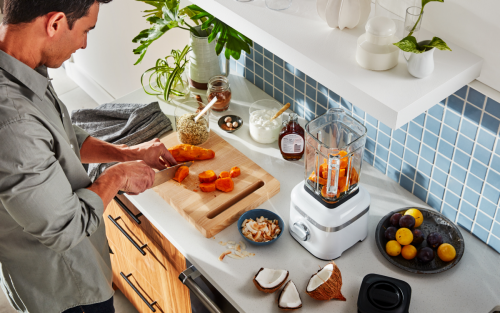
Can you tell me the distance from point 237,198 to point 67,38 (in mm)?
758

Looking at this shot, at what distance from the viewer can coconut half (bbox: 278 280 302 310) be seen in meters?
1.32

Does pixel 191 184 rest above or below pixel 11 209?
below

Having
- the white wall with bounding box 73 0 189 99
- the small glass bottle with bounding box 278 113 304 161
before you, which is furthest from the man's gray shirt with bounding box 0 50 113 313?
the white wall with bounding box 73 0 189 99

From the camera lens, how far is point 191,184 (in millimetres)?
1712

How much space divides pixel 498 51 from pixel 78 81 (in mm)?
3593

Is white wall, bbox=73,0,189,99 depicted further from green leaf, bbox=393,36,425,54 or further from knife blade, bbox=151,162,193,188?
green leaf, bbox=393,36,425,54

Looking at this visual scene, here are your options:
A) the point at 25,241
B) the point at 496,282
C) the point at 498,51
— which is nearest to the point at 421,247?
the point at 496,282

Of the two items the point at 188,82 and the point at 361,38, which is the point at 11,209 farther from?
the point at 188,82

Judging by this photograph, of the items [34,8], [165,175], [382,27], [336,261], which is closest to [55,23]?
[34,8]

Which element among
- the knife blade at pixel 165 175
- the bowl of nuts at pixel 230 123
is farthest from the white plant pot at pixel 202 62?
the knife blade at pixel 165 175

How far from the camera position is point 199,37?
2016 millimetres

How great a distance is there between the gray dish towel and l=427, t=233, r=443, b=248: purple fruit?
1081mm

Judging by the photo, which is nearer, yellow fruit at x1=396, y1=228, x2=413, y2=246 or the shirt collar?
the shirt collar

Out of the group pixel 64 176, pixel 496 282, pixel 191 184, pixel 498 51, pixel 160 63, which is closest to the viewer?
pixel 498 51
